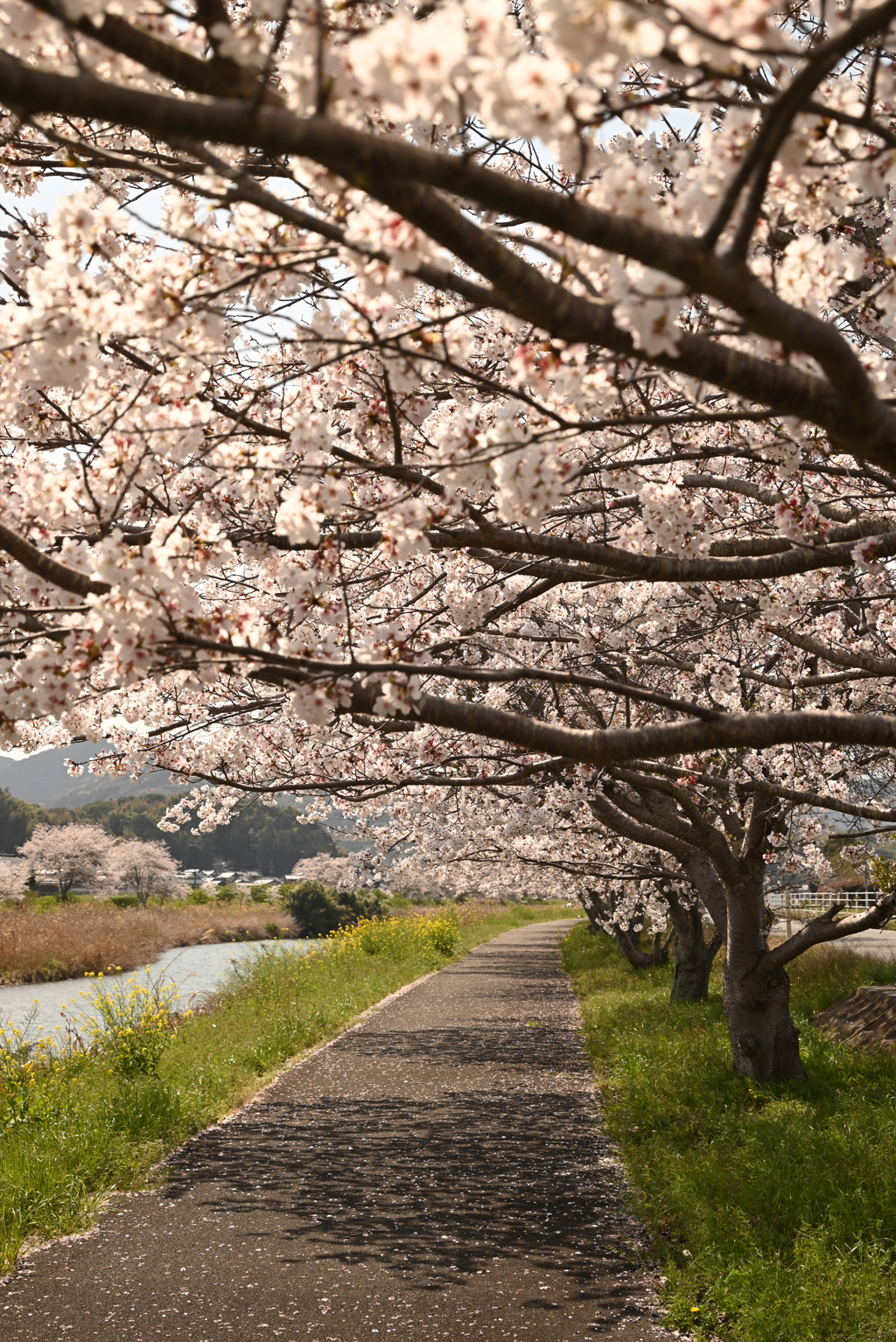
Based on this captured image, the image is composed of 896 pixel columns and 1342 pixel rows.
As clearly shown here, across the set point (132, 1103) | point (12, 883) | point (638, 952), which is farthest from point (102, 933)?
point (132, 1103)

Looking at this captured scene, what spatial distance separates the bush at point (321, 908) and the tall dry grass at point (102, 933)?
865mm

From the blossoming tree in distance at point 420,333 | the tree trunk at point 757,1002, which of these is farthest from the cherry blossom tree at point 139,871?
the blossoming tree in distance at point 420,333

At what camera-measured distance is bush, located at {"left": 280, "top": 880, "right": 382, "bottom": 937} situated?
41562mm

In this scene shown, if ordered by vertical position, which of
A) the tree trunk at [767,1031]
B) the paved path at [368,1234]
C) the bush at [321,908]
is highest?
the tree trunk at [767,1031]

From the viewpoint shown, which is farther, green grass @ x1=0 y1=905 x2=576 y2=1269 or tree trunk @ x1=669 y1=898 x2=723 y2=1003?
tree trunk @ x1=669 y1=898 x2=723 y2=1003

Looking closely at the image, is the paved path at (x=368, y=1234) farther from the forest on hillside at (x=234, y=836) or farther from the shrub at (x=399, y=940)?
the forest on hillside at (x=234, y=836)

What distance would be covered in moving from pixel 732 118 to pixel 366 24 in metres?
1.40

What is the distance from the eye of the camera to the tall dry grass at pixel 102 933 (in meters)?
24.9

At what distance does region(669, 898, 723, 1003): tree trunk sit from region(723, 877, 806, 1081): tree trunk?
5.34 metres

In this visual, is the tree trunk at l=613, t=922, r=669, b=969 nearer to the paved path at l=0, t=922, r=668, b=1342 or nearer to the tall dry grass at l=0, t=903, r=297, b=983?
the tall dry grass at l=0, t=903, r=297, b=983

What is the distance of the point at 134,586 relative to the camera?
101 inches

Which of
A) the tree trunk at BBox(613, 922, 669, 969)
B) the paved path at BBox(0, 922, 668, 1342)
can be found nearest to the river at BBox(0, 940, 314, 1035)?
the paved path at BBox(0, 922, 668, 1342)

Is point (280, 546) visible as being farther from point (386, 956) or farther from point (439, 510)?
point (386, 956)

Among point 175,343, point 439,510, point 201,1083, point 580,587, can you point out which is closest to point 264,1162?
point 201,1083
